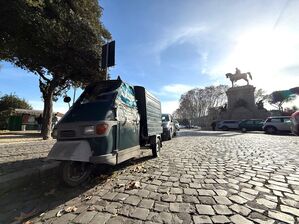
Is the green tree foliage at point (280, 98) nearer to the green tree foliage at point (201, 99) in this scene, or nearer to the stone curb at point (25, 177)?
the green tree foliage at point (201, 99)

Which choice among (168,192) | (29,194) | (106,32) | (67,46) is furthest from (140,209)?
(106,32)

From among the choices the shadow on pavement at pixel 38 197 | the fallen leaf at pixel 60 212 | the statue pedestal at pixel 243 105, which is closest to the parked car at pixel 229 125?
the statue pedestal at pixel 243 105

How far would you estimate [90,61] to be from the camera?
49.2 feet

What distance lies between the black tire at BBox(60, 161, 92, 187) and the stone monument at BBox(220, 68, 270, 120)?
44.8 metres

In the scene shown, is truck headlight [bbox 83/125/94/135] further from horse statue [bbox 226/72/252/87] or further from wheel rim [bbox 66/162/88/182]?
horse statue [bbox 226/72/252/87]

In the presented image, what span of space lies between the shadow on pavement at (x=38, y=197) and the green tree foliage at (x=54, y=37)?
9254 millimetres

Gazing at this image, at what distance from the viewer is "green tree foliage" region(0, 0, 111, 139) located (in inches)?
428

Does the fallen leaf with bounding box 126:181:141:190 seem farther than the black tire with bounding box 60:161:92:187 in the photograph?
No

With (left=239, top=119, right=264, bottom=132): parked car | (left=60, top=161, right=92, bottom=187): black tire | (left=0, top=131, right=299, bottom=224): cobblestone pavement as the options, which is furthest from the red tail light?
(left=239, top=119, right=264, bottom=132): parked car

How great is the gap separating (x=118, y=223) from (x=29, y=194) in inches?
94.7

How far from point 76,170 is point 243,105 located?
4495 centimetres

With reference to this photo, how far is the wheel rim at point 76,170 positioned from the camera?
4.56 m

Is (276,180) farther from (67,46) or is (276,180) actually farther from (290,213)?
(67,46)

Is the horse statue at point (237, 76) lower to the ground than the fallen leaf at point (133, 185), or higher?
higher
